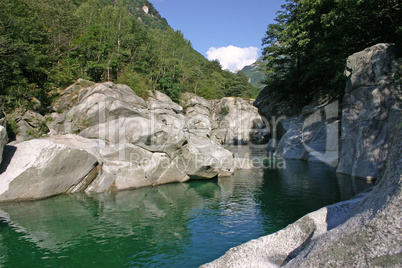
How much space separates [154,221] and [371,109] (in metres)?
16.9

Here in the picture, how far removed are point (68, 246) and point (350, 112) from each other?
20.9 metres

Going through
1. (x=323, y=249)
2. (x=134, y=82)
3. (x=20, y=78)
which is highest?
(x=134, y=82)

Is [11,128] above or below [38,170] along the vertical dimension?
above

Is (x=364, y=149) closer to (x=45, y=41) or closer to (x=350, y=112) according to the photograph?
(x=350, y=112)

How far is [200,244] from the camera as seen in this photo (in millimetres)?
9695

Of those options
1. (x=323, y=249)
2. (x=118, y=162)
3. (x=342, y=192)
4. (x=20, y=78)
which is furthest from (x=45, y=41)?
(x=323, y=249)

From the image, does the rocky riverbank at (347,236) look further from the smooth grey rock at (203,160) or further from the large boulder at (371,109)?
the smooth grey rock at (203,160)

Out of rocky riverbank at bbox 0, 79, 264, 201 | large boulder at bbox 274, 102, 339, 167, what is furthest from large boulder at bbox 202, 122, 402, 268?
large boulder at bbox 274, 102, 339, 167

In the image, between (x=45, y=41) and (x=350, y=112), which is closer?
(x=350, y=112)

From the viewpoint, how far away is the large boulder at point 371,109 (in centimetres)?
1852

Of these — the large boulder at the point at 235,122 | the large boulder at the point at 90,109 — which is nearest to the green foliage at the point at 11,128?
the large boulder at the point at 90,109

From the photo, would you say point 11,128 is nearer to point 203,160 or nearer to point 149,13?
point 203,160

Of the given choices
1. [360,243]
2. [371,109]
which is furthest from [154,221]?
[371,109]

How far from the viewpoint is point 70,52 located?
35.8 m
